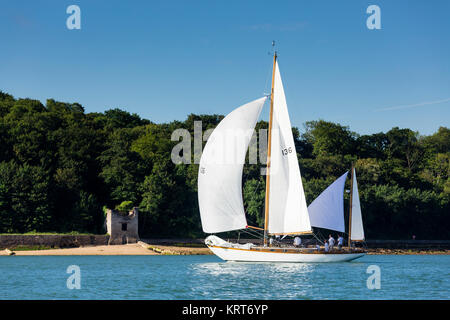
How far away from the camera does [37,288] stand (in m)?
28.7

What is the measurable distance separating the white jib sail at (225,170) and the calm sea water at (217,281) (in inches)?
127

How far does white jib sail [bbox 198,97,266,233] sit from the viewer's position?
40156 millimetres

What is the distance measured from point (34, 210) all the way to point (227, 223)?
2514cm

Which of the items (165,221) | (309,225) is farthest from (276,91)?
(165,221)

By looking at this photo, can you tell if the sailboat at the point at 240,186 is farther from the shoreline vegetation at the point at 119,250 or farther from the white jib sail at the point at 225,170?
the shoreline vegetation at the point at 119,250

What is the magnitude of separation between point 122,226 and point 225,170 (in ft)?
72.0

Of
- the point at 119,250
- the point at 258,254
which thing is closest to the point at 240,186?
the point at 258,254

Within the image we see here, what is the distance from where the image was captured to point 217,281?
31.8m

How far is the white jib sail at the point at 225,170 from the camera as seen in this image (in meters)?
40.2

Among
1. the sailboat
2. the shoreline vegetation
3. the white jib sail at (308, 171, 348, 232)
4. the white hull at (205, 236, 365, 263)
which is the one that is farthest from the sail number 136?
the shoreline vegetation

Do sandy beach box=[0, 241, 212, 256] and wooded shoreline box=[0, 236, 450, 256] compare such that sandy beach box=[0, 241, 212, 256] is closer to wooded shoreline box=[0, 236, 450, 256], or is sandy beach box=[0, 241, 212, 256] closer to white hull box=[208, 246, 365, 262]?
wooded shoreline box=[0, 236, 450, 256]

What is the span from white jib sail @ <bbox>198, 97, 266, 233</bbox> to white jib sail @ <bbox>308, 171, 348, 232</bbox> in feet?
24.9

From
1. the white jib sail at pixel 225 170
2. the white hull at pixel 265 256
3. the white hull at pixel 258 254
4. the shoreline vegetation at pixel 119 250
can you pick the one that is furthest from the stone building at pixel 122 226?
the white jib sail at pixel 225 170

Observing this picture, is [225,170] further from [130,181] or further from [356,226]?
[130,181]
